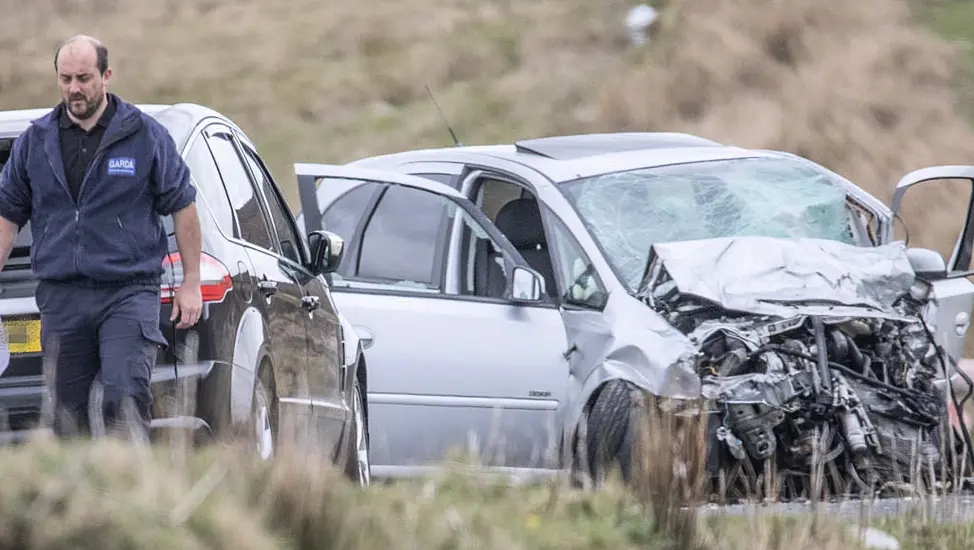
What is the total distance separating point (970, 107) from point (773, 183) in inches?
479

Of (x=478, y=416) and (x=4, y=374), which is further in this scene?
(x=478, y=416)

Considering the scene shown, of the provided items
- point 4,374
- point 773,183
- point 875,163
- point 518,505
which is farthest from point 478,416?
point 875,163

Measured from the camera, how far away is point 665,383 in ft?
25.7

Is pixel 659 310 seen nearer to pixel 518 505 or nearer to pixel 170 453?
pixel 518 505

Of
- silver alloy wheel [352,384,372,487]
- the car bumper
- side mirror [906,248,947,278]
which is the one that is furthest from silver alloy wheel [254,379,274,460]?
side mirror [906,248,947,278]

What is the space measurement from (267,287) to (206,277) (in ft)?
2.16

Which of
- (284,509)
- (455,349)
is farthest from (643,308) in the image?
(284,509)

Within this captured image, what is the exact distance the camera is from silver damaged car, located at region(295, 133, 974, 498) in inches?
309

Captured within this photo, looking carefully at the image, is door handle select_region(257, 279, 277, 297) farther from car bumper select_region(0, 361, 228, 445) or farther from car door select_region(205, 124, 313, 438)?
car bumper select_region(0, 361, 228, 445)

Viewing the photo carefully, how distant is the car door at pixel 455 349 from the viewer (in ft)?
28.1

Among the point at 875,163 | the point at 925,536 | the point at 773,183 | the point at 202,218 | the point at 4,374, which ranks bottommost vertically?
the point at 925,536

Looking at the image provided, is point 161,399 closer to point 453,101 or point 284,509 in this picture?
point 284,509

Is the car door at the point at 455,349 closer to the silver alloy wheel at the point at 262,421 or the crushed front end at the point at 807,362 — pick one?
the crushed front end at the point at 807,362

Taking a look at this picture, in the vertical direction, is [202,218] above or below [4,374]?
above
